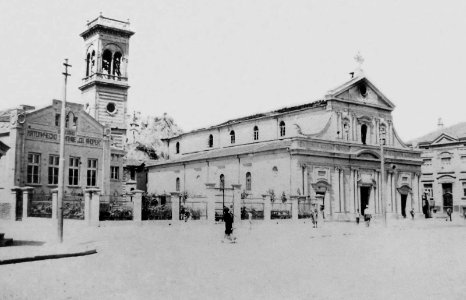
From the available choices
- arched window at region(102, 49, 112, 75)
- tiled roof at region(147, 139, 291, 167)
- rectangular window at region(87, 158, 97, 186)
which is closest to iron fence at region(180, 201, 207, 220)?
rectangular window at region(87, 158, 97, 186)

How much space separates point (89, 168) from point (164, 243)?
68.5ft

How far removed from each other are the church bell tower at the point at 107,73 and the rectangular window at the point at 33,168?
901 inches

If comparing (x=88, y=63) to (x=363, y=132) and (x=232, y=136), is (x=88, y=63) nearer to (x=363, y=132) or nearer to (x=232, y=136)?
(x=232, y=136)

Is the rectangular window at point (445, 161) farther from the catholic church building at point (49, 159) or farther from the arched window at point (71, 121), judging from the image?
the arched window at point (71, 121)

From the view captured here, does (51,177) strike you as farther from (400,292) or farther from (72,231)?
(400,292)

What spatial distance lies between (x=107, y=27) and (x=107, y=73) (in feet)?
17.4

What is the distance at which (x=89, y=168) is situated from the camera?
37.9 meters

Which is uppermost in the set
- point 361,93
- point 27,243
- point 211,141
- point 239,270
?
point 361,93

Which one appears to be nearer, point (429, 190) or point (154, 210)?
point (154, 210)

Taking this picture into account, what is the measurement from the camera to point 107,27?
5847 cm

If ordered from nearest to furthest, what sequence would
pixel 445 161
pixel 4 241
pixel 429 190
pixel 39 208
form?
1. pixel 4 241
2. pixel 39 208
3. pixel 445 161
4. pixel 429 190

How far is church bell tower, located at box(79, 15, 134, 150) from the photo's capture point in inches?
2283

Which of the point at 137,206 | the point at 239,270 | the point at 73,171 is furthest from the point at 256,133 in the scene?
the point at 239,270

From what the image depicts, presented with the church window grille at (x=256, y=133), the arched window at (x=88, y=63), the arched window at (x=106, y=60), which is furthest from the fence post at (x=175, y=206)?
the arched window at (x=88, y=63)
